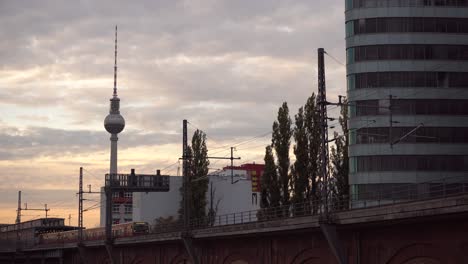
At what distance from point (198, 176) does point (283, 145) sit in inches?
1309

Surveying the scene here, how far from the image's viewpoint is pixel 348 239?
51406mm

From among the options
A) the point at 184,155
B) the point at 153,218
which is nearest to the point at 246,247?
the point at 184,155

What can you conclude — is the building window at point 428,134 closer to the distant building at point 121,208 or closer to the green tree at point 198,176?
the green tree at point 198,176

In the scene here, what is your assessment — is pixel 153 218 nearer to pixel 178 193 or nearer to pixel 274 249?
pixel 178 193

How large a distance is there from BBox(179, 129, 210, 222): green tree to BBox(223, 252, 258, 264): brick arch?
53.4m

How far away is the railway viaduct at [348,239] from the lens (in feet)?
137

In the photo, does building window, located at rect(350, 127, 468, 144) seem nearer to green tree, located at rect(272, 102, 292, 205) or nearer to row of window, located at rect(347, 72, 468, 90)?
row of window, located at rect(347, 72, 468, 90)

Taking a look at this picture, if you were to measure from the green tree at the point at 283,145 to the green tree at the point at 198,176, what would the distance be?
27679 millimetres

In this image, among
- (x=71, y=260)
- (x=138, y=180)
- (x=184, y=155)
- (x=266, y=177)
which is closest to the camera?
(x=184, y=155)

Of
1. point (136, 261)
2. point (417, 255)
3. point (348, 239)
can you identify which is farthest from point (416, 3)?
point (417, 255)

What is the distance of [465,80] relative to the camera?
88875 mm

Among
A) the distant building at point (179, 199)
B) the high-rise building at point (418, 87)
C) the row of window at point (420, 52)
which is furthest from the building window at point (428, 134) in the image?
the distant building at point (179, 199)

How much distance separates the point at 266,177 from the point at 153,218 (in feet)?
242

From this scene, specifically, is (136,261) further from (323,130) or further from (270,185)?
(323,130)
